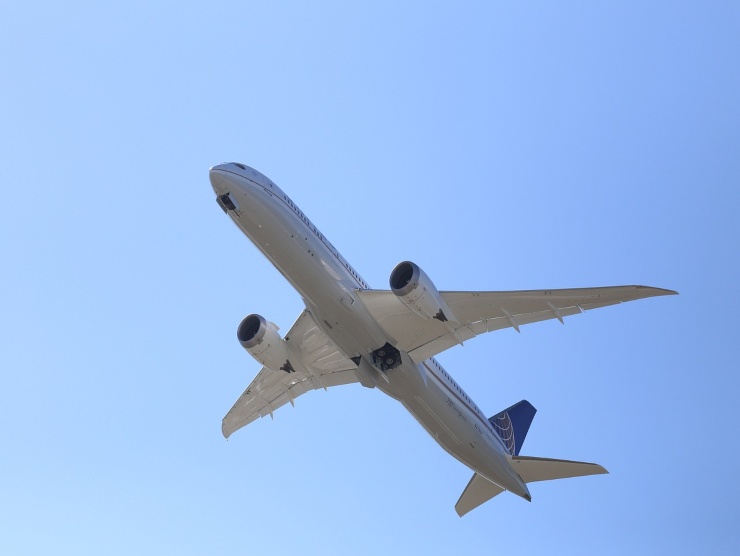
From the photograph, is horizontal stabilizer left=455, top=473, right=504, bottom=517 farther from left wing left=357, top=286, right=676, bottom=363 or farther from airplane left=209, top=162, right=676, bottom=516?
left wing left=357, top=286, right=676, bottom=363

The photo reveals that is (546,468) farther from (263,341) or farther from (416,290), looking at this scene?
(263,341)

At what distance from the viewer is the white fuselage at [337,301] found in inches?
1053

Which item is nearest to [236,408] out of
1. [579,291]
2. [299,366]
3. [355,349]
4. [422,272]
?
[299,366]

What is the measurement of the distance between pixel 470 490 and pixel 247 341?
407 inches

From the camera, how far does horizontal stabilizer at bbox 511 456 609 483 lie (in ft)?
106

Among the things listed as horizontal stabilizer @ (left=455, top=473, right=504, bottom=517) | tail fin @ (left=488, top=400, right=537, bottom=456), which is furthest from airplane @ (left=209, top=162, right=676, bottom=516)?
horizontal stabilizer @ (left=455, top=473, right=504, bottom=517)

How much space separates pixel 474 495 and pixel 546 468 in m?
3.39

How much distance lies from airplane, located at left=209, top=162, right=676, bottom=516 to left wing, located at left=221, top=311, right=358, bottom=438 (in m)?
0.04

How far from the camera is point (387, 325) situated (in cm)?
2914

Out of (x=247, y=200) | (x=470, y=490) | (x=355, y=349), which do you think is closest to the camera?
(x=247, y=200)

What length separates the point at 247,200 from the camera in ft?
87.2

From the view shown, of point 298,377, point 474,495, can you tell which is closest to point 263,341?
point 298,377

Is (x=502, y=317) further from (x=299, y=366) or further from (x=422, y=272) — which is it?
(x=299, y=366)

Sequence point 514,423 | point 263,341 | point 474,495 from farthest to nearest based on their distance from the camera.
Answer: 1. point 514,423
2. point 474,495
3. point 263,341
